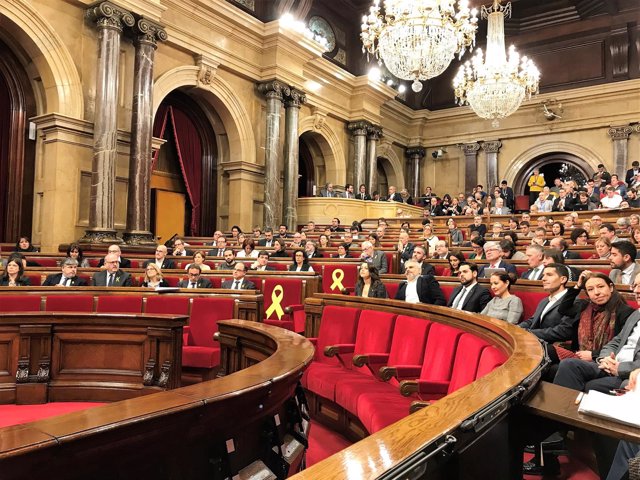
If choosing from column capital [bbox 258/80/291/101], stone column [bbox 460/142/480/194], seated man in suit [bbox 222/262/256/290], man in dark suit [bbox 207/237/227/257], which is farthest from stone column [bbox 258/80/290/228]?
stone column [bbox 460/142/480/194]

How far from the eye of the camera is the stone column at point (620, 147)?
541 inches

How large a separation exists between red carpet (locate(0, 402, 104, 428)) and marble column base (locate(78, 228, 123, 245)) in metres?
4.87

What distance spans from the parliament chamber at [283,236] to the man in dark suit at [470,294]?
0.04m

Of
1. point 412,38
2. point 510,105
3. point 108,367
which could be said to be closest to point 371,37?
point 412,38

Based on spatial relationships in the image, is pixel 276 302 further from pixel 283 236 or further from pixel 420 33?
pixel 283 236

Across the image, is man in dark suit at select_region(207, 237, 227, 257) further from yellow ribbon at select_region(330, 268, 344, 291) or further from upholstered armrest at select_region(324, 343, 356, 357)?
upholstered armrest at select_region(324, 343, 356, 357)

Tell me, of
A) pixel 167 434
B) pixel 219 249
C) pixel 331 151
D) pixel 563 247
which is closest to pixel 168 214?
pixel 219 249

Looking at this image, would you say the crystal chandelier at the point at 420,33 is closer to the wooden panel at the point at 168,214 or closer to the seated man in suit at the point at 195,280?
the seated man in suit at the point at 195,280

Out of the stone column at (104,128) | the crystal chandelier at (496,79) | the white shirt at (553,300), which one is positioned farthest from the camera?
the crystal chandelier at (496,79)

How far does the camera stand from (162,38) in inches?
354

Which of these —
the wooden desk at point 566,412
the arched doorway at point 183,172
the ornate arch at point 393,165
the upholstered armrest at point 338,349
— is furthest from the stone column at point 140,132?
the ornate arch at point 393,165

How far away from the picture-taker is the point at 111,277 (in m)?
5.04

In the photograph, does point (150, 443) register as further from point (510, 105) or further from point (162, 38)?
point (510, 105)

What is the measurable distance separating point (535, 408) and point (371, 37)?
7.04 metres
